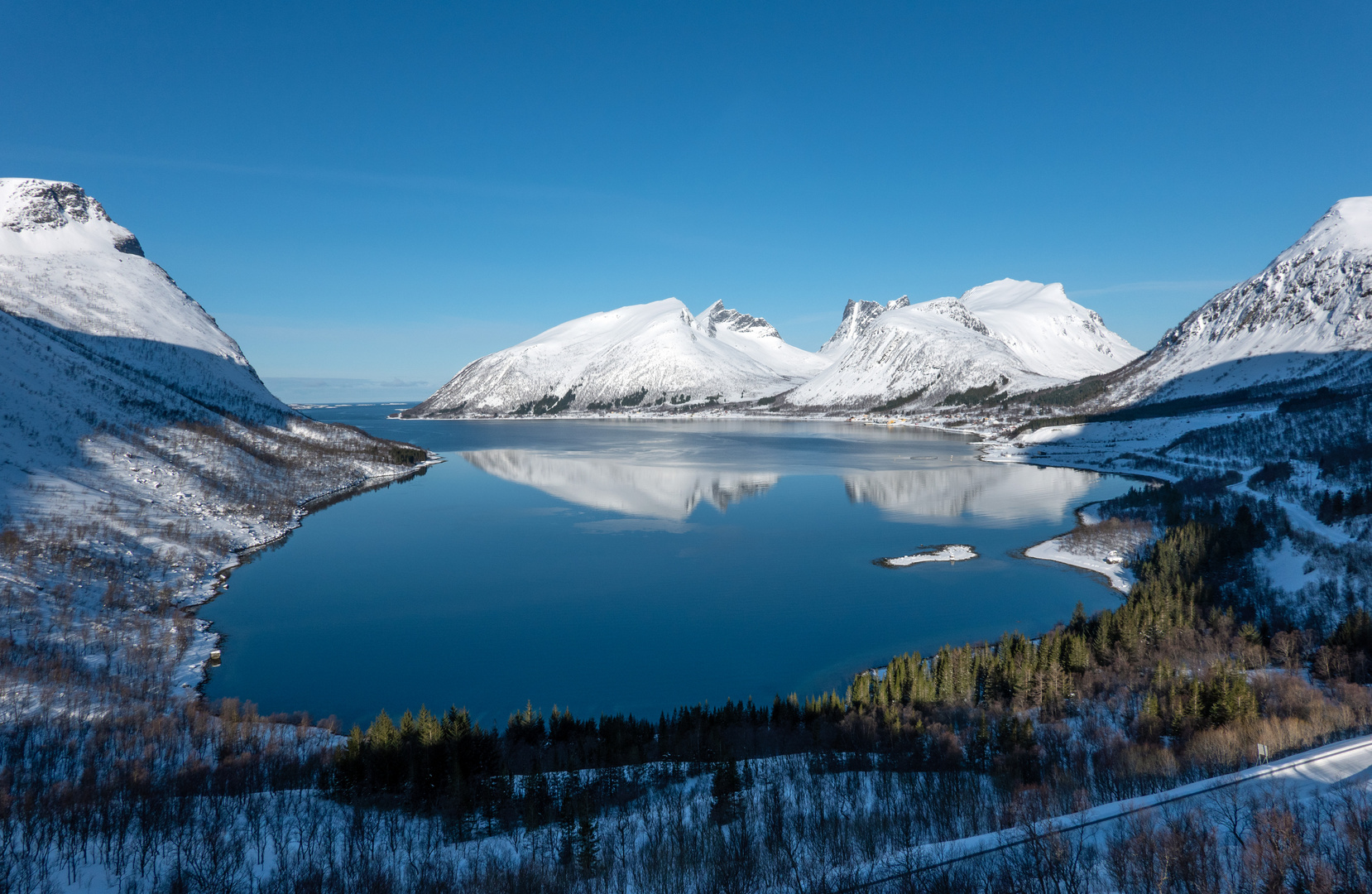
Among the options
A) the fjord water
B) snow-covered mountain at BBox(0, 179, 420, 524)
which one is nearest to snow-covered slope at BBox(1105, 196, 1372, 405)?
the fjord water

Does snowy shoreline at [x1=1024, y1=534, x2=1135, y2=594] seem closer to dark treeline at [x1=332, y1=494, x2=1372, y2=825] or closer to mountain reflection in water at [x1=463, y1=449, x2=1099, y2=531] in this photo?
dark treeline at [x1=332, y1=494, x2=1372, y2=825]

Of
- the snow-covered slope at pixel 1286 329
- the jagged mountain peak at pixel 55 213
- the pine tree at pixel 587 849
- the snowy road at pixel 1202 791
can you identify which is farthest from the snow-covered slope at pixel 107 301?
the snow-covered slope at pixel 1286 329

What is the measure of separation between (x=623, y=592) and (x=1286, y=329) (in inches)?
6047

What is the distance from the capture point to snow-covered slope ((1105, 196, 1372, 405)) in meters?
117

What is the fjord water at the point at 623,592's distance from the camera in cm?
2262

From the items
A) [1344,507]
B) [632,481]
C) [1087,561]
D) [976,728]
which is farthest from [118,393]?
[1344,507]

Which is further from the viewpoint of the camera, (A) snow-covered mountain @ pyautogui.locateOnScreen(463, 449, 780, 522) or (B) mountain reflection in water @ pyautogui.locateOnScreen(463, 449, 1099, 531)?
(A) snow-covered mountain @ pyautogui.locateOnScreen(463, 449, 780, 522)

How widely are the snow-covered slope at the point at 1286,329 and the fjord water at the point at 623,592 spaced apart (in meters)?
83.7

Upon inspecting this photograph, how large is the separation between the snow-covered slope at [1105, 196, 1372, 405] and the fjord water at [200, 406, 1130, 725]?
8373cm

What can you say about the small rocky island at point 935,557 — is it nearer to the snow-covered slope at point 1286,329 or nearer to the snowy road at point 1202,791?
the snowy road at point 1202,791

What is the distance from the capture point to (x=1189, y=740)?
14.4m

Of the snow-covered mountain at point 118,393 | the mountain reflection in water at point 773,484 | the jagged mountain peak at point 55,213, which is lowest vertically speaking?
the mountain reflection in water at point 773,484

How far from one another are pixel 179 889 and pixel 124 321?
307 ft

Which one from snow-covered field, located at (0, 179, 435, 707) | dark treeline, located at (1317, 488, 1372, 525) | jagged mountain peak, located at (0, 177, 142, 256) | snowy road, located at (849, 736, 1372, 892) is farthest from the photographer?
jagged mountain peak, located at (0, 177, 142, 256)
